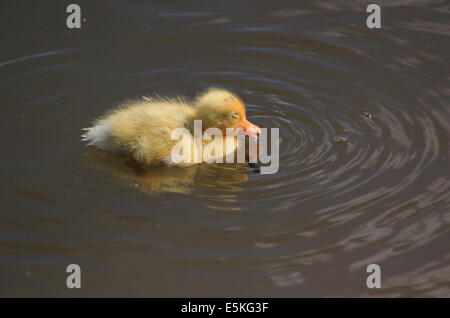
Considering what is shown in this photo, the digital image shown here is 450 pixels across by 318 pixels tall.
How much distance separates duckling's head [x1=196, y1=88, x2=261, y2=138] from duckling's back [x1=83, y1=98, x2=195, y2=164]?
8 cm

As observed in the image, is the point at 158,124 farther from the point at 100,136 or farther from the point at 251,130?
the point at 251,130

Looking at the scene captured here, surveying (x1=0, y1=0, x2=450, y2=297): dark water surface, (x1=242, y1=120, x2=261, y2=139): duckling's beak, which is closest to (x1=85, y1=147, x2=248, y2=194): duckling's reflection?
(x1=0, y1=0, x2=450, y2=297): dark water surface

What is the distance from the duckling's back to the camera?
3.45 meters

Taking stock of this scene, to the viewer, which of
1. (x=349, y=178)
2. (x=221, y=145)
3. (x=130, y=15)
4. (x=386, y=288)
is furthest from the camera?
(x=130, y=15)

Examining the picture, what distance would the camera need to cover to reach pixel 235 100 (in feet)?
11.8

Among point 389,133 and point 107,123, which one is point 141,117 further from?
point 389,133

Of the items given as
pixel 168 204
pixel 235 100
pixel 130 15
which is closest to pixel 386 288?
pixel 168 204

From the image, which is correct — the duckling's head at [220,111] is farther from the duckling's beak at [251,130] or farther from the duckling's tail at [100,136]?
the duckling's tail at [100,136]

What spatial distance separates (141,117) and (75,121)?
0.49 m

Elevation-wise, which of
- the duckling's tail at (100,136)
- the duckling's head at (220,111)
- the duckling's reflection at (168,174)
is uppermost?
the duckling's head at (220,111)

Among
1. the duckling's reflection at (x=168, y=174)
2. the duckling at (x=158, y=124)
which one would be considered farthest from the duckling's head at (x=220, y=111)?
the duckling's reflection at (x=168, y=174)

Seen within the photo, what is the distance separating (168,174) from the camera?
3.47 metres

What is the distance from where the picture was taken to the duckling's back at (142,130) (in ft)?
11.3

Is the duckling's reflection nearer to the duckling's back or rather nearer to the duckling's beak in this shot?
the duckling's back
